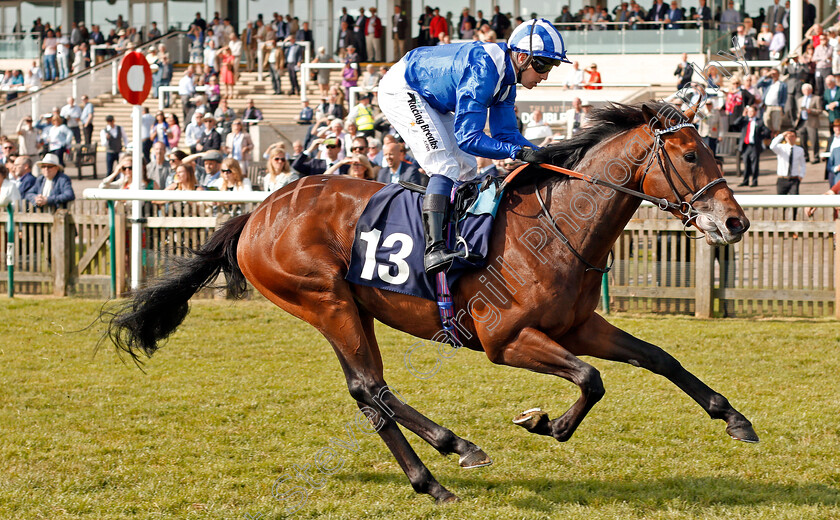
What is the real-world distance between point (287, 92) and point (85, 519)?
18481 millimetres

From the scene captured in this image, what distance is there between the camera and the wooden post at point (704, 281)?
846 cm

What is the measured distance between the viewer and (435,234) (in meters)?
4.32

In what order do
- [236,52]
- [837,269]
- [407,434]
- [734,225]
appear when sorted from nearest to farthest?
[734,225] < [407,434] < [837,269] < [236,52]

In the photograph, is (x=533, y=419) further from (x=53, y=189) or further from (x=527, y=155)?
(x=53, y=189)

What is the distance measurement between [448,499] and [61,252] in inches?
275

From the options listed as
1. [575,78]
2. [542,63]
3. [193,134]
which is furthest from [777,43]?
[542,63]

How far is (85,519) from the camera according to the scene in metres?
4.03

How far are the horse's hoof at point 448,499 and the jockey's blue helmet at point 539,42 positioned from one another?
6.39 feet

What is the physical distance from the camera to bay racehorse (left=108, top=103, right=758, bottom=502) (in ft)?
13.4

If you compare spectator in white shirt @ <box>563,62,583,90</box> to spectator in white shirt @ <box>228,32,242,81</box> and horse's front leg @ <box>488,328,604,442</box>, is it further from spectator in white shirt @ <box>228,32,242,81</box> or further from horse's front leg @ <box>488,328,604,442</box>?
horse's front leg @ <box>488,328,604,442</box>

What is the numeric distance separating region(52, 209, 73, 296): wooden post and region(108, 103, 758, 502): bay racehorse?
19.3 feet

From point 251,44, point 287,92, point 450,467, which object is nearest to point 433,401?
point 450,467

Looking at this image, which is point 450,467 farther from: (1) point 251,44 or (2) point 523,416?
(1) point 251,44

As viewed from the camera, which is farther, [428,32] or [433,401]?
[428,32]
